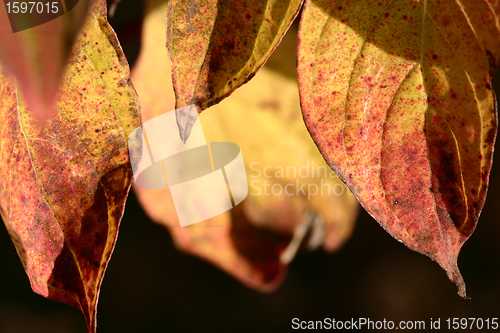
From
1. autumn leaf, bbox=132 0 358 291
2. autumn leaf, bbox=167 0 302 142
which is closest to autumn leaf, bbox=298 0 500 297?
autumn leaf, bbox=167 0 302 142

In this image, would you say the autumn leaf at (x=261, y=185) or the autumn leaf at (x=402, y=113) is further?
the autumn leaf at (x=261, y=185)

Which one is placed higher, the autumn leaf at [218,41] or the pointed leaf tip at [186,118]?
the autumn leaf at [218,41]

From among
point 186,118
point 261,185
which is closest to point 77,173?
point 186,118

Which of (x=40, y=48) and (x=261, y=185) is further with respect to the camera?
(x=261, y=185)

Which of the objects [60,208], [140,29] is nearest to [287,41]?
[140,29]

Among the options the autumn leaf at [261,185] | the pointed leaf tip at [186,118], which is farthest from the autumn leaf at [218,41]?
the autumn leaf at [261,185]

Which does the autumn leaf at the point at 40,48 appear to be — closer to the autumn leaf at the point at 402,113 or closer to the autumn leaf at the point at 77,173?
the autumn leaf at the point at 77,173

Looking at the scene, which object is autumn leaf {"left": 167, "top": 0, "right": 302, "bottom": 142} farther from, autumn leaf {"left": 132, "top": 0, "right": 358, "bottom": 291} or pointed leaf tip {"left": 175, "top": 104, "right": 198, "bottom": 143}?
autumn leaf {"left": 132, "top": 0, "right": 358, "bottom": 291}

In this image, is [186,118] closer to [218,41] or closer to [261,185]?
[218,41]
